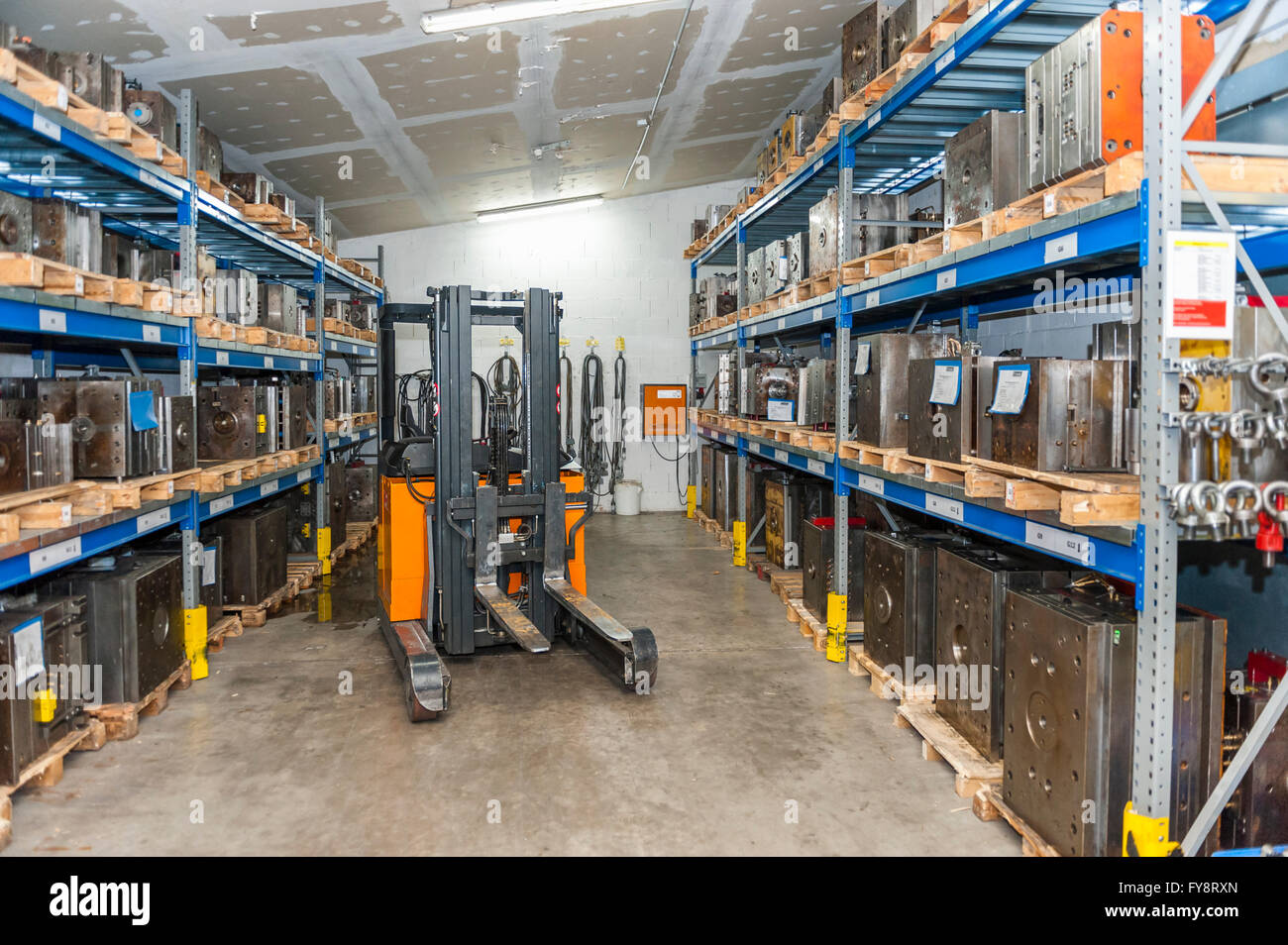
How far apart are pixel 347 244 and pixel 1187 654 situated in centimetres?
1262

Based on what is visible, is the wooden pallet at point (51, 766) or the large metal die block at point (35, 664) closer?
Answer: the wooden pallet at point (51, 766)

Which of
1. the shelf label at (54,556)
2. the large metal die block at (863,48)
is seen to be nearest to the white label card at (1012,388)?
the large metal die block at (863,48)

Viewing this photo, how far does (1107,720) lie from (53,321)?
4.84 meters

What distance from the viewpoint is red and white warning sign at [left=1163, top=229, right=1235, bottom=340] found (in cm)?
278

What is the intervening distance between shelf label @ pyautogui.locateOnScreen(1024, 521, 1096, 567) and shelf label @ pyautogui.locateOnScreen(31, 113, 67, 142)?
185 inches

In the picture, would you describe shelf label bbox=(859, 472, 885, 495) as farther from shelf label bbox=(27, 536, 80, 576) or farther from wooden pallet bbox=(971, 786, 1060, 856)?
shelf label bbox=(27, 536, 80, 576)

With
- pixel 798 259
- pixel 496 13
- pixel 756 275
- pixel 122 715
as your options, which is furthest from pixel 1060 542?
pixel 756 275

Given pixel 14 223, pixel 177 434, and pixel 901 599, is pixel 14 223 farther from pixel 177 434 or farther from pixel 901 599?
pixel 901 599

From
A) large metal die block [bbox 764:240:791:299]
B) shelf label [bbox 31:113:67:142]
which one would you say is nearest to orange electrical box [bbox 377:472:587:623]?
shelf label [bbox 31:113:67:142]

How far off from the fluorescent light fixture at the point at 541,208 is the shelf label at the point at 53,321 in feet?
29.1

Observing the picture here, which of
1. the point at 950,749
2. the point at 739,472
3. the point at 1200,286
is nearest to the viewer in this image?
the point at 1200,286

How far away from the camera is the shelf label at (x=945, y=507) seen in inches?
165

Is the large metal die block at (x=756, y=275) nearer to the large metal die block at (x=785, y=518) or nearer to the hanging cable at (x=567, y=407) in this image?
the large metal die block at (x=785, y=518)

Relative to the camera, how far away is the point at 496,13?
5828 mm
